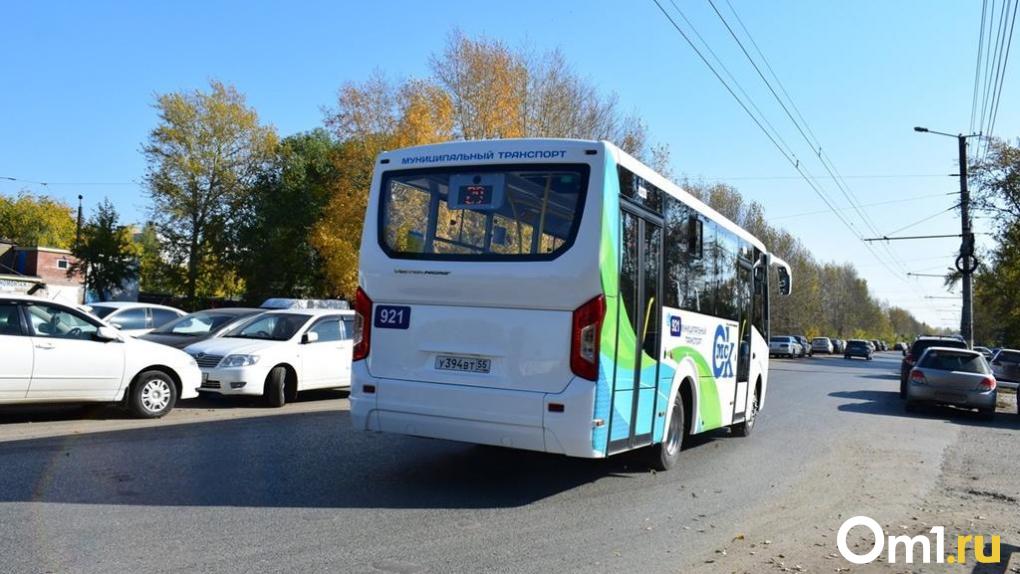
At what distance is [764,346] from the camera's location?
13.4 metres

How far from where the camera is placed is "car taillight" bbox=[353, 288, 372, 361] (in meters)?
Answer: 7.60

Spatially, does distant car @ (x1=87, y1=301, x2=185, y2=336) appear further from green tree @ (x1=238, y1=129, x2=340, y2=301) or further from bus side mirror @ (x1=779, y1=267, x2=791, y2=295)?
green tree @ (x1=238, y1=129, x2=340, y2=301)

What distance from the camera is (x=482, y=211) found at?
734 cm

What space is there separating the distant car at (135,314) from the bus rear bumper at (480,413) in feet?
37.8

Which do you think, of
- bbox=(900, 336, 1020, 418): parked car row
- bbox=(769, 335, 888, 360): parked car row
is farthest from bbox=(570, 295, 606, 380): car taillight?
bbox=(769, 335, 888, 360): parked car row

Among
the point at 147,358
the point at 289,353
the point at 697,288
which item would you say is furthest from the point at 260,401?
the point at 697,288

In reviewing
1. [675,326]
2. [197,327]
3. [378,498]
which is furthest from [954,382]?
[197,327]

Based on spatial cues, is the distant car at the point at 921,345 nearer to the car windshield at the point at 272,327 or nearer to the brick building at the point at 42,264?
the car windshield at the point at 272,327

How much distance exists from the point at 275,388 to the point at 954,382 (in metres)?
14.2

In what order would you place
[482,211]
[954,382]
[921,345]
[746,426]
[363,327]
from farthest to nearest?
[921,345], [954,382], [746,426], [363,327], [482,211]

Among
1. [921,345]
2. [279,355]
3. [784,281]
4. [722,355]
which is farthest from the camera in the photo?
[921,345]

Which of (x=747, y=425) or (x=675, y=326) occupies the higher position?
(x=675, y=326)

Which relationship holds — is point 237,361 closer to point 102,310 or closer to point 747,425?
point 102,310

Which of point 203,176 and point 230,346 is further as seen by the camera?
point 203,176
